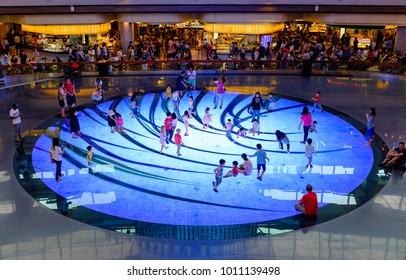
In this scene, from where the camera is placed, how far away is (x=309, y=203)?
9.92 metres

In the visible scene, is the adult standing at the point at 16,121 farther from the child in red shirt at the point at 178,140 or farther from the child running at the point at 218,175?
the child running at the point at 218,175

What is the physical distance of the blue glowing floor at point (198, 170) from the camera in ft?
34.4

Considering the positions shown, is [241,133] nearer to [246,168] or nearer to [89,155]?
[246,168]

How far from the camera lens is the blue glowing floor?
1048 centimetres

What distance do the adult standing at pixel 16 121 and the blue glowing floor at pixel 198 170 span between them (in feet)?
2.08

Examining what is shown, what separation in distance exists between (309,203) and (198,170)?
3.65 m

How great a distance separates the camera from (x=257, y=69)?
25.3 meters

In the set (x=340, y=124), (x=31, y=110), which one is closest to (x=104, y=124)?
(x=31, y=110)

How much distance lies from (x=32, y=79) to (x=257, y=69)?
12095mm

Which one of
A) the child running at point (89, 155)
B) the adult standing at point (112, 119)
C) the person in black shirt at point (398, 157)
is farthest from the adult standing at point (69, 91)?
the person in black shirt at point (398, 157)

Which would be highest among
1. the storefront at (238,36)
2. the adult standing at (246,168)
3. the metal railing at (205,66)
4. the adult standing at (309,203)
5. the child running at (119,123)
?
the storefront at (238,36)

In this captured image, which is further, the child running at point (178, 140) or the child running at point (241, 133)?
the child running at point (241, 133)

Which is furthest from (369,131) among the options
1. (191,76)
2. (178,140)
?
(191,76)

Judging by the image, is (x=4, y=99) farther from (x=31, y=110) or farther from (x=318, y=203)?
(x=318, y=203)
